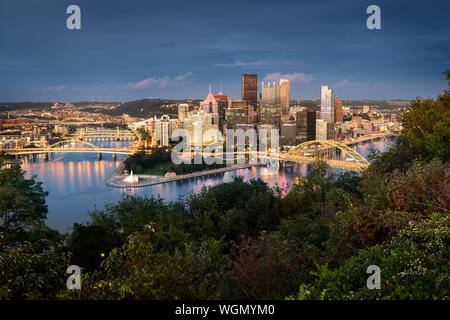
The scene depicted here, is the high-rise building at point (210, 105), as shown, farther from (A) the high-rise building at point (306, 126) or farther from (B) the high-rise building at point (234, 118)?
(A) the high-rise building at point (306, 126)

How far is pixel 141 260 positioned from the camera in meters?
1.88

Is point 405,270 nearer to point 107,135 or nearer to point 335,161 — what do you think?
point 335,161

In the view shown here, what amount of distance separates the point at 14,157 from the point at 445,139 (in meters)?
19.9

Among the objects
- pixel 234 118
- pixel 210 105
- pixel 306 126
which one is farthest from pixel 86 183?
pixel 210 105

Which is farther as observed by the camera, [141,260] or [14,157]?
[14,157]

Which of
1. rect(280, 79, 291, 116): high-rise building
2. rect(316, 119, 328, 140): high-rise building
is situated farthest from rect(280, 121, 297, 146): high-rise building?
rect(280, 79, 291, 116): high-rise building

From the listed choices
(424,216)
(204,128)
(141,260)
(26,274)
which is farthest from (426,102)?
(204,128)

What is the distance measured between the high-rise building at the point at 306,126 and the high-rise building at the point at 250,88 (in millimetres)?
17537

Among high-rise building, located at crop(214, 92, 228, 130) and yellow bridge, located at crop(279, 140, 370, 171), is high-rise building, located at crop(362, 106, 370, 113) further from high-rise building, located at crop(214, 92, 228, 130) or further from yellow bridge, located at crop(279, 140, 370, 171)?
yellow bridge, located at crop(279, 140, 370, 171)

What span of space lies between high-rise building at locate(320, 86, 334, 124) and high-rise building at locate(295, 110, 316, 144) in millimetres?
5962

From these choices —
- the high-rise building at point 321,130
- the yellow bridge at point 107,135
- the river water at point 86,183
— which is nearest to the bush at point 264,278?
the river water at point 86,183

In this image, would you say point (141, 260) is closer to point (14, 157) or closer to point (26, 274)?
point (26, 274)

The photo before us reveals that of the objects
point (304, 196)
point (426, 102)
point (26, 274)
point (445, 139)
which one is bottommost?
point (304, 196)

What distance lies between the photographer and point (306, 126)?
30.2m
